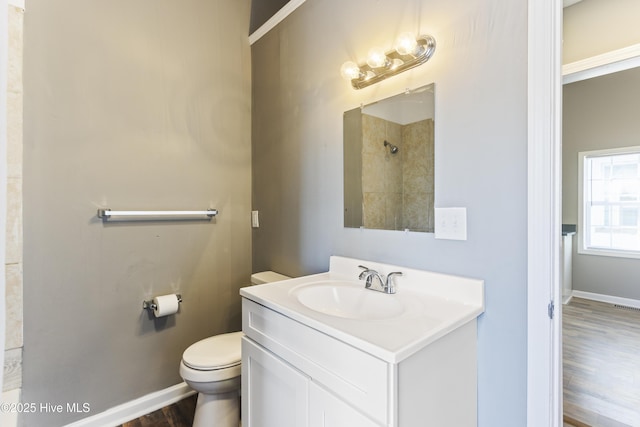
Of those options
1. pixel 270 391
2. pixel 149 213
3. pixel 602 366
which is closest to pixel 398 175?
pixel 270 391

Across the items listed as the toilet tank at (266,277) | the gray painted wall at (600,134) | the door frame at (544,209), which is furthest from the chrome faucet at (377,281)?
the gray painted wall at (600,134)

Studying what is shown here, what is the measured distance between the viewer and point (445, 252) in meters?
1.16

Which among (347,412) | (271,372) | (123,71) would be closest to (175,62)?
(123,71)

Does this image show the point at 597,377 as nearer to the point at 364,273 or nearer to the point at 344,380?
the point at 364,273

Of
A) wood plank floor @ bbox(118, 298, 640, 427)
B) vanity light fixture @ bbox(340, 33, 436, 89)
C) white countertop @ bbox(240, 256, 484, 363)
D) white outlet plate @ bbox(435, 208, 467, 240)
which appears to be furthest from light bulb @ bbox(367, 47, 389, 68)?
wood plank floor @ bbox(118, 298, 640, 427)

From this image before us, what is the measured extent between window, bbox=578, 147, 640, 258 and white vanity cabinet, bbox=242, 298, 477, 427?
384cm

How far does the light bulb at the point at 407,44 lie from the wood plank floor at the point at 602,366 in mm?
2017

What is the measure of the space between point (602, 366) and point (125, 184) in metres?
3.31

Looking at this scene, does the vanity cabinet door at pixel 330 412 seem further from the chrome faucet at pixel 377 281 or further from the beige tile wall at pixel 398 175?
the beige tile wall at pixel 398 175

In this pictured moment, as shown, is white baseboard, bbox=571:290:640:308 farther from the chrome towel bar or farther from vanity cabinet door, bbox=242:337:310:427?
the chrome towel bar

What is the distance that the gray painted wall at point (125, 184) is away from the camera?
142 centimetres

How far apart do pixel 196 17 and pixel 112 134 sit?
91cm

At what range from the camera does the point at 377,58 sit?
1320mm

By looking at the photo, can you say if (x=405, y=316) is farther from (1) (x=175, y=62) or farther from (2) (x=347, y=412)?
(1) (x=175, y=62)
